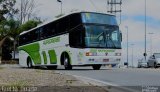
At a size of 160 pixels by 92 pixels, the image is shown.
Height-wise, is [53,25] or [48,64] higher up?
[53,25]

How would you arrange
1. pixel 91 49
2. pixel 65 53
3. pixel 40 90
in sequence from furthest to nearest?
pixel 65 53 < pixel 91 49 < pixel 40 90

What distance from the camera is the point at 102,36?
1111 inches

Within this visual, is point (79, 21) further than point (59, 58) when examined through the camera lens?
No

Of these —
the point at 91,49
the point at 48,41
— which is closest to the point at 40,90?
the point at 91,49

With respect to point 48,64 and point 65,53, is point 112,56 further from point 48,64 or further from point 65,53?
point 48,64

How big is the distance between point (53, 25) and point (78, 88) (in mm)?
19411

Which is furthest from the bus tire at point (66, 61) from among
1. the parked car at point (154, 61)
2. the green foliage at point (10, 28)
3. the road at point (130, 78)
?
the green foliage at point (10, 28)

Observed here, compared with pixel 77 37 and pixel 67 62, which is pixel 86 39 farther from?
pixel 67 62

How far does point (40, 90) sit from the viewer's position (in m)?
12.1

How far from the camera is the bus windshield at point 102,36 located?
27891 millimetres

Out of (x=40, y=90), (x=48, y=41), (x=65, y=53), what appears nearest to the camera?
(x=40, y=90)

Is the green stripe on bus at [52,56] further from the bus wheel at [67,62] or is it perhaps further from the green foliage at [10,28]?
the green foliage at [10,28]

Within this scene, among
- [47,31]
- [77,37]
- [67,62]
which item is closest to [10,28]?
[47,31]

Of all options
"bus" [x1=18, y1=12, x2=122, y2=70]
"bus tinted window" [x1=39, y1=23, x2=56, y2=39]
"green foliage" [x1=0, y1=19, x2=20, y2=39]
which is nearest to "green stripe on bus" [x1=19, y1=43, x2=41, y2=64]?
"bus tinted window" [x1=39, y1=23, x2=56, y2=39]
